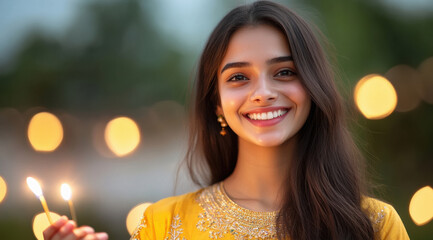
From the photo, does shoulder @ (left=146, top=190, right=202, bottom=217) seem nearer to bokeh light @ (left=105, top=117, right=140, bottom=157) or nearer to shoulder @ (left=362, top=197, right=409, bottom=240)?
shoulder @ (left=362, top=197, right=409, bottom=240)

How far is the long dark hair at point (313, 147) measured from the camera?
1.55 m

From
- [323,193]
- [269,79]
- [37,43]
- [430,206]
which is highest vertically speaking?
[37,43]

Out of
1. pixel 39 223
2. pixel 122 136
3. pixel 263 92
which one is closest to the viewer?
pixel 263 92

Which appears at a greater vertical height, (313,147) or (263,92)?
(263,92)

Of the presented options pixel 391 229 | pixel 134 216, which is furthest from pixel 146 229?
pixel 134 216

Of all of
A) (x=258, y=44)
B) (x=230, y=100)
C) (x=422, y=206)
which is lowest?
(x=422, y=206)

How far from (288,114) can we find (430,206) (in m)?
1.30

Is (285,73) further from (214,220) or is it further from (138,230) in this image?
(138,230)

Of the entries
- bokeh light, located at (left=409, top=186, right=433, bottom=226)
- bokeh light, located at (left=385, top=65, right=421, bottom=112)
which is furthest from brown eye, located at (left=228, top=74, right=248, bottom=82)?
bokeh light, located at (left=409, top=186, right=433, bottom=226)

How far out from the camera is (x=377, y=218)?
5.19 ft

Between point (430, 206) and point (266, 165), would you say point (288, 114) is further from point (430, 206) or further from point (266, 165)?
point (430, 206)

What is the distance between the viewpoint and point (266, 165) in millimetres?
1678

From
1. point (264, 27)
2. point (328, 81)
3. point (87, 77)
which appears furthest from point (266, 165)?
point (87, 77)

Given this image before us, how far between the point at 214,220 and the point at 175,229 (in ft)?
0.41
